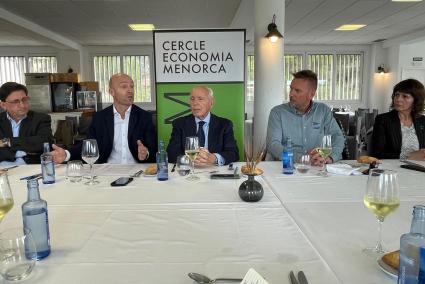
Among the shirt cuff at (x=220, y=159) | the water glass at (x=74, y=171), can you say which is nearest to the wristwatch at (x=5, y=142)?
the water glass at (x=74, y=171)

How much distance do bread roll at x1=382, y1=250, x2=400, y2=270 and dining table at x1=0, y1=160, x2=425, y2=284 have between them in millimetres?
29

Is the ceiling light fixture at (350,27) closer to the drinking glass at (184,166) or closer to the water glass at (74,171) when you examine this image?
the drinking glass at (184,166)

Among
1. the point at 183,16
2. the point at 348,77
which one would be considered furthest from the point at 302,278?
the point at 348,77

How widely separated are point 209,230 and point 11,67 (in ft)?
39.1

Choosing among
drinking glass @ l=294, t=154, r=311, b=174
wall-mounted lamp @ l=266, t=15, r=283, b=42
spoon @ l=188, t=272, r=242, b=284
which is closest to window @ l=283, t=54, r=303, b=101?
wall-mounted lamp @ l=266, t=15, r=283, b=42

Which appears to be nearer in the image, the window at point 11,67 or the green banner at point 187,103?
the green banner at point 187,103

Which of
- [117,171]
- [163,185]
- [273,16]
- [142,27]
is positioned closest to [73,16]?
[142,27]

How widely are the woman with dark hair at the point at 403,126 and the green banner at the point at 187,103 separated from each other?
1.29 meters

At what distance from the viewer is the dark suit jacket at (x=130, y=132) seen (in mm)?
2832

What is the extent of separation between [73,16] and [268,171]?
20.9 feet

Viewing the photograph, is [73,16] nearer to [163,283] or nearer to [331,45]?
[163,283]

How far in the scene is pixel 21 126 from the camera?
288 cm

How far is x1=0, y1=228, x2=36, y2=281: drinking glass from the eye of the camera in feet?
2.80

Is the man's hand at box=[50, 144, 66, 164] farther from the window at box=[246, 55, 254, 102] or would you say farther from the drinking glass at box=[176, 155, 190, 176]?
the window at box=[246, 55, 254, 102]
